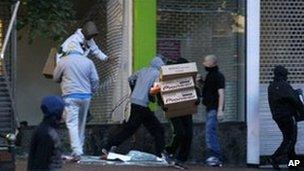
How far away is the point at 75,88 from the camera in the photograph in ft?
36.2

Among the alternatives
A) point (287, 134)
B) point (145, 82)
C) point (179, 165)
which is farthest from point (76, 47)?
point (287, 134)

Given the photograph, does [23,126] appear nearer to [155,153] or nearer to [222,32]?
[155,153]

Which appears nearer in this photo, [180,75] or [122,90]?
[180,75]

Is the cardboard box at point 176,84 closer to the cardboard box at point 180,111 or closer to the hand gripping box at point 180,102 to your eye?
the hand gripping box at point 180,102

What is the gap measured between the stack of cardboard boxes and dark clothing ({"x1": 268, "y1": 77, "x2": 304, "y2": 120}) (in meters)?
1.27

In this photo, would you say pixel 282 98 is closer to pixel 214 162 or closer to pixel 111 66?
→ pixel 214 162

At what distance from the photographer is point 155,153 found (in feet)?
40.5

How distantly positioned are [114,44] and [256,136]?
9.93 ft

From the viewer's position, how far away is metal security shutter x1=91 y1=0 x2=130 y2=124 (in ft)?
42.4

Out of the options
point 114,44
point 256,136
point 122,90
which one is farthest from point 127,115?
point 256,136

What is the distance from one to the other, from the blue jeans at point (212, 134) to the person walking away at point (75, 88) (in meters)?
2.11

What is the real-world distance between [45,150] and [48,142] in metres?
0.07

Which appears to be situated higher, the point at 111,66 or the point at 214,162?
the point at 111,66

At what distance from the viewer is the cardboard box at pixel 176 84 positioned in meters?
11.7
